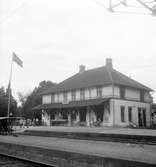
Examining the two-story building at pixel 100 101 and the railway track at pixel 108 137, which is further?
the two-story building at pixel 100 101

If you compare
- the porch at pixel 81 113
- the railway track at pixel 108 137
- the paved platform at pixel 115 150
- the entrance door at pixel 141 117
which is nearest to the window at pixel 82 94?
the porch at pixel 81 113

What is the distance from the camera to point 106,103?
3397cm

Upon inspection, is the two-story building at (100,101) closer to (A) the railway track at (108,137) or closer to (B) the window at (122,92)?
(B) the window at (122,92)

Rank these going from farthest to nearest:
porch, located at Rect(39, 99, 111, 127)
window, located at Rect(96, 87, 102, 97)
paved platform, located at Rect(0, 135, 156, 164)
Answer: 1. window, located at Rect(96, 87, 102, 97)
2. porch, located at Rect(39, 99, 111, 127)
3. paved platform, located at Rect(0, 135, 156, 164)

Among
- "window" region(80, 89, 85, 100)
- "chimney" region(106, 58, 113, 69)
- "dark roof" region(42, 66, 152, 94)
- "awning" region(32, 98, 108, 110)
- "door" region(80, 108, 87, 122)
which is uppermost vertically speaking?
"chimney" region(106, 58, 113, 69)

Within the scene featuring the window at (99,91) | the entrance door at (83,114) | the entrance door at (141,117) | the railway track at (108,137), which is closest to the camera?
the railway track at (108,137)

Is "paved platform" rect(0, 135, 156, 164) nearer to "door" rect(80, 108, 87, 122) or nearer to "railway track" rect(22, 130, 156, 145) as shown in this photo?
"railway track" rect(22, 130, 156, 145)

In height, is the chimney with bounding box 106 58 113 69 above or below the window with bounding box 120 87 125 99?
above

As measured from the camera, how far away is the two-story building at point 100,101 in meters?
34.0

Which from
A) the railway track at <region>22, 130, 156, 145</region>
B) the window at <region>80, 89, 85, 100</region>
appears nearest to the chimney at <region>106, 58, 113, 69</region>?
the window at <region>80, 89, 85, 100</region>

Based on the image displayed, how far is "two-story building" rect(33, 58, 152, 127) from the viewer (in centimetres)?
3400

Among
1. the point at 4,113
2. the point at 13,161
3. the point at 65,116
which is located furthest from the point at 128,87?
the point at 13,161

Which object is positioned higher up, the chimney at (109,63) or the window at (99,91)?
the chimney at (109,63)

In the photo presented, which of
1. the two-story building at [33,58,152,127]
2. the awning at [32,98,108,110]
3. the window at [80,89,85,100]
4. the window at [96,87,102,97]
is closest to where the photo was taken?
the awning at [32,98,108,110]
